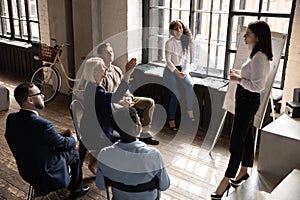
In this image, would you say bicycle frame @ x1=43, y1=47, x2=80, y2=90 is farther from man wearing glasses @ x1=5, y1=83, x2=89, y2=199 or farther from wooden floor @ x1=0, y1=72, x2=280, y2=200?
man wearing glasses @ x1=5, y1=83, x2=89, y2=199

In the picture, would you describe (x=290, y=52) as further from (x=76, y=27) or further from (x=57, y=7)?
Result: (x=57, y=7)

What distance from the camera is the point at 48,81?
18.8ft

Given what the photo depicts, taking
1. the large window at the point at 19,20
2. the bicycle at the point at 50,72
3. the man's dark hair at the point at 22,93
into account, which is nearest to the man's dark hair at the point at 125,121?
the man's dark hair at the point at 22,93

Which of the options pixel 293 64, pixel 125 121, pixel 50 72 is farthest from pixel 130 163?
pixel 50 72

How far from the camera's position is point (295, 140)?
9.63 ft

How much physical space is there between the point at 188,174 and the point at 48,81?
3051 mm

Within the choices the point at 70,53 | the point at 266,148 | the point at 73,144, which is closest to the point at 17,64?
the point at 70,53

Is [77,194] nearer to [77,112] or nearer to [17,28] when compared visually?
[77,112]

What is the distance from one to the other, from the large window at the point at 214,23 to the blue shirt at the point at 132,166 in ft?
8.32

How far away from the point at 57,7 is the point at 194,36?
225 centimetres

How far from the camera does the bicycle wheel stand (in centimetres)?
564

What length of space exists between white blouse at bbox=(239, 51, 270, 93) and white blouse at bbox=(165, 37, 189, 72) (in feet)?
5.20

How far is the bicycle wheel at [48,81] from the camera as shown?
5.64m

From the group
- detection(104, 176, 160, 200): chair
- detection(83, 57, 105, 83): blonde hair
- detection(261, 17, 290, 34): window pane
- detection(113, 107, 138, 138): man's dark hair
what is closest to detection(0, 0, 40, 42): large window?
detection(83, 57, 105, 83): blonde hair
